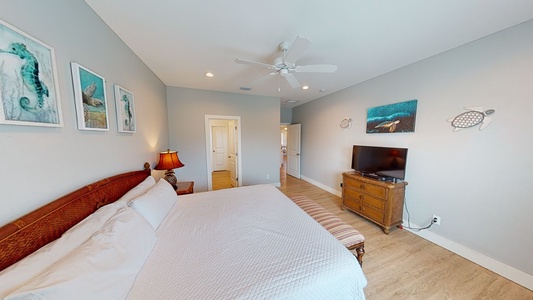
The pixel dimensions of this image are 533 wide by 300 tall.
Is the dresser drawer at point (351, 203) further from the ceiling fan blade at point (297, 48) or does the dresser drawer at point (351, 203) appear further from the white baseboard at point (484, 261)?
the ceiling fan blade at point (297, 48)

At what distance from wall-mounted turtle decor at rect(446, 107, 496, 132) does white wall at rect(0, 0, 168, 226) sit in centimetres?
372

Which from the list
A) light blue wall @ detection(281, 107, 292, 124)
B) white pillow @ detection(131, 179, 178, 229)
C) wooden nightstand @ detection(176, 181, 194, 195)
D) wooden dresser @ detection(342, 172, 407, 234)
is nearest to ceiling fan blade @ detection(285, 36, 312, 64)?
white pillow @ detection(131, 179, 178, 229)

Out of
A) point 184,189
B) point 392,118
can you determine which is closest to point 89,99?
point 184,189

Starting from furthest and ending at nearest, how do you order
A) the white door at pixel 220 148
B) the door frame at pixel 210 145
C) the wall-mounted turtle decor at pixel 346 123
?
1. the white door at pixel 220 148
2. the door frame at pixel 210 145
3. the wall-mounted turtle decor at pixel 346 123

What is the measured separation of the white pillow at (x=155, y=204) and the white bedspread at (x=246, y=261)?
9 cm

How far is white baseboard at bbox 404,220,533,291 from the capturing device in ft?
5.02

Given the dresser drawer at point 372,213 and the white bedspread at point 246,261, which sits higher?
the white bedspread at point 246,261

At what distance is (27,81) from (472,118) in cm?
371

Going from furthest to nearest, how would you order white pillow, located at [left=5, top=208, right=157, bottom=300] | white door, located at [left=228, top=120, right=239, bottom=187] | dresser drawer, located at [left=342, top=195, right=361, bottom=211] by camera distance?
white door, located at [left=228, top=120, right=239, bottom=187]
dresser drawer, located at [left=342, top=195, right=361, bottom=211]
white pillow, located at [left=5, top=208, right=157, bottom=300]

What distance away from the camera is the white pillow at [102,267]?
569 mm

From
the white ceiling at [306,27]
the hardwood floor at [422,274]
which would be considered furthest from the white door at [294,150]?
the hardwood floor at [422,274]

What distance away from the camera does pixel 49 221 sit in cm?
84

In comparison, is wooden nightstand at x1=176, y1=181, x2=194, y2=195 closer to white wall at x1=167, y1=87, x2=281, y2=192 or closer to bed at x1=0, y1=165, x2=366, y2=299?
white wall at x1=167, y1=87, x2=281, y2=192

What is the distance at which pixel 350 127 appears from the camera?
333 cm
